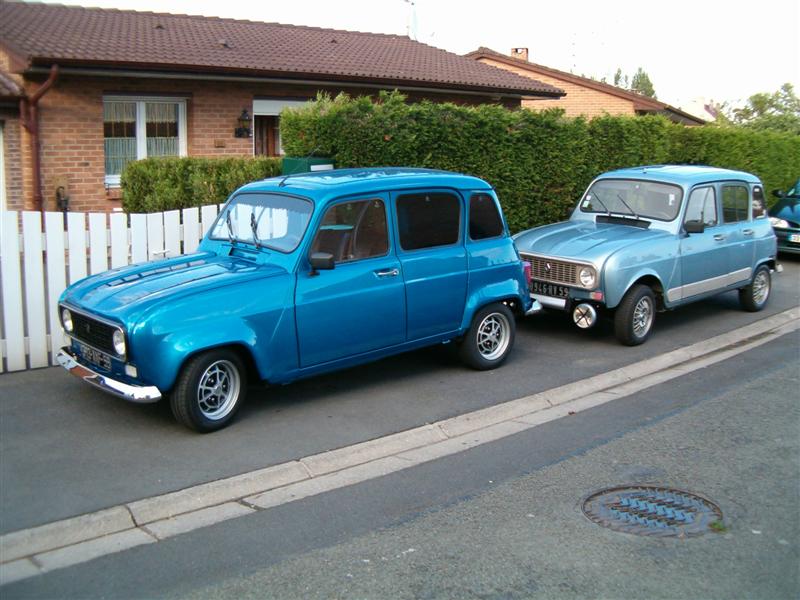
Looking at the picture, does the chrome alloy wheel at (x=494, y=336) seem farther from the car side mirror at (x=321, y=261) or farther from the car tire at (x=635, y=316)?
A: the car side mirror at (x=321, y=261)

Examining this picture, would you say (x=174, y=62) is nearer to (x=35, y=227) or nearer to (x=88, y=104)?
(x=88, y=104)

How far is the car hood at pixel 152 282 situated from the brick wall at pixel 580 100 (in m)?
22.1

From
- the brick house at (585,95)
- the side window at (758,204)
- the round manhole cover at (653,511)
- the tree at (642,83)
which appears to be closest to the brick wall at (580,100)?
the brick house at (585,95)

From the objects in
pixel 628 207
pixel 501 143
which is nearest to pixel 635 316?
pixel 628 207

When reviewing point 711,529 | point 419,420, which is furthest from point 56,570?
point 711,529

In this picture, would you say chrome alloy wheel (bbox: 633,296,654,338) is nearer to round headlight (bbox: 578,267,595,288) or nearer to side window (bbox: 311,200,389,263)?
round headlight (bbox: 578,267,595,288)

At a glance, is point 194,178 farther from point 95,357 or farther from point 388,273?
point 95,357

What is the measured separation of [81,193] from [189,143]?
7.92 feet

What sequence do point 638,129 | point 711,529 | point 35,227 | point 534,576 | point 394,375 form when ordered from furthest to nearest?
1. point 638,129
2. point 394,375
3. point 35,227
4. point 711,529
5. point 534,576

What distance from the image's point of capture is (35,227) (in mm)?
7941

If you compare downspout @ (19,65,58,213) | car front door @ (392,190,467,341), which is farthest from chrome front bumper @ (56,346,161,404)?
downspout @ (19,65,58,213)

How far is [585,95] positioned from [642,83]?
6479cm

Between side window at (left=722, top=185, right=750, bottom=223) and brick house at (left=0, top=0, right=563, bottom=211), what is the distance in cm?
848

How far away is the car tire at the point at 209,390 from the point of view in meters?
6.39
